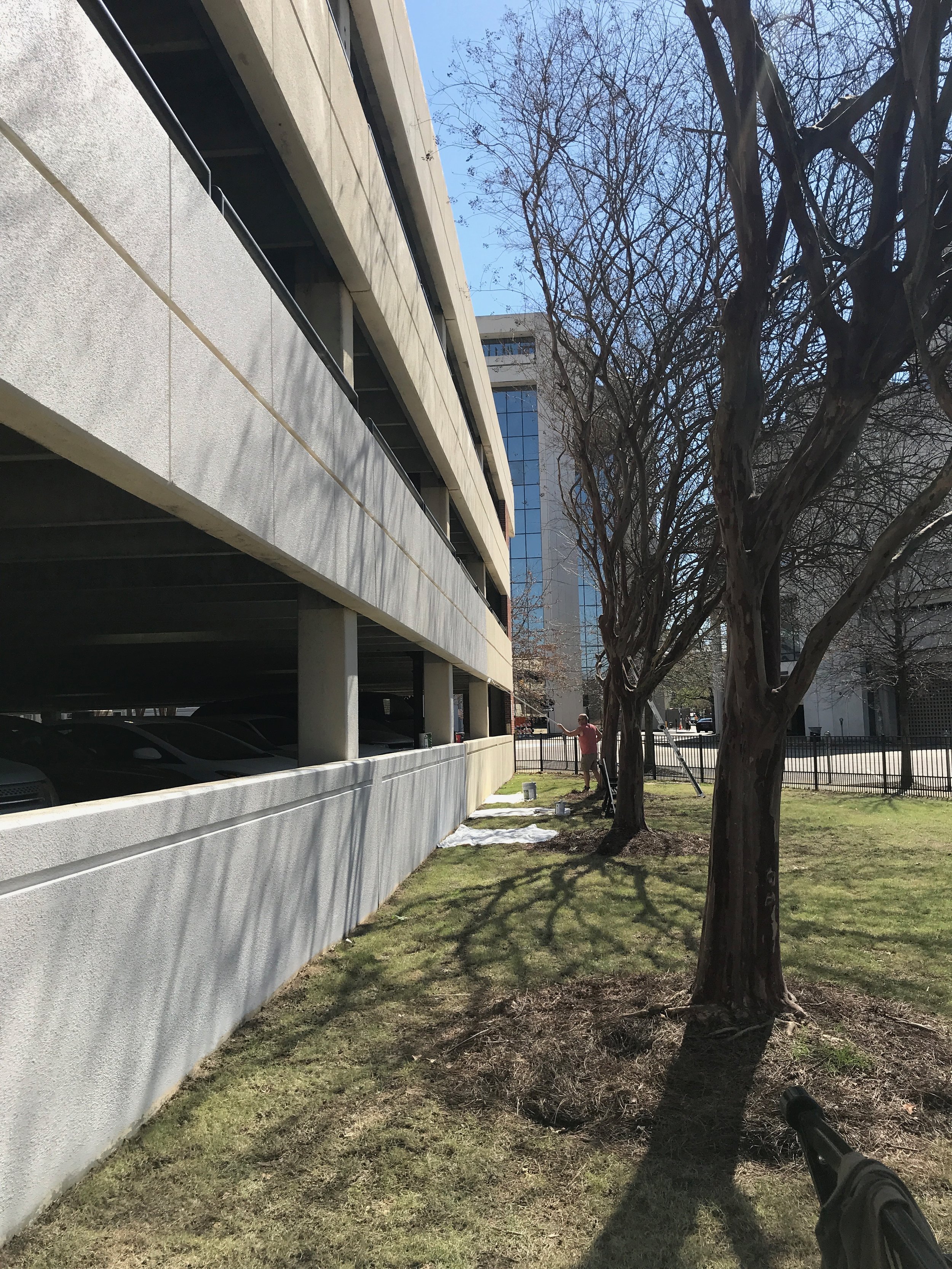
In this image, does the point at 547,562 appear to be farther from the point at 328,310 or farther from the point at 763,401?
the point at 763,401

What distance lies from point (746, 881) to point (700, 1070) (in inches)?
44.3

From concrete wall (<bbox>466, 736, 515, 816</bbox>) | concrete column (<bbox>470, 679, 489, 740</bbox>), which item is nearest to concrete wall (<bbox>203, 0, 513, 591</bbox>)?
concrete wall (<bbox>466, 736, 515, 816</bbox>)

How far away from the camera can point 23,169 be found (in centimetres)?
329

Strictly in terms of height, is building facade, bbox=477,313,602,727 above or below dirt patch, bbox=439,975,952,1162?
above

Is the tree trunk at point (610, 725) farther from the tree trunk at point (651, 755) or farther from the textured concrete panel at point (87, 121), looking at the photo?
the textured concrete panel at point (87, 121)

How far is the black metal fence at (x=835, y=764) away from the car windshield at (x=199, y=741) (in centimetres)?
769

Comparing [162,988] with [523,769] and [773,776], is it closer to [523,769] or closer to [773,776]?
[773,776]

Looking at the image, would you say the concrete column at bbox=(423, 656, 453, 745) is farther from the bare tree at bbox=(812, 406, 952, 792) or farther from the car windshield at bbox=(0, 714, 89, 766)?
the car windshield at bbox=(0, 714, 89, 766)

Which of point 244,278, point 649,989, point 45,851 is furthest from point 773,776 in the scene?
point 244,278

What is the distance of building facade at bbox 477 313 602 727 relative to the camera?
47375 mm

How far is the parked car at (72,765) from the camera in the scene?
8039mm

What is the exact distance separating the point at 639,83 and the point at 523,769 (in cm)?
2631

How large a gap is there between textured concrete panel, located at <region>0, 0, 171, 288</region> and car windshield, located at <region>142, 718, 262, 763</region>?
5.73 m

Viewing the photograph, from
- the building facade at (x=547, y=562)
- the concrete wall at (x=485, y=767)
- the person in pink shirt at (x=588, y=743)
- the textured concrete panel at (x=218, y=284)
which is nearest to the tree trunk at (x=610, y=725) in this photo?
the person in pink shirt at (x=588, y=743)
